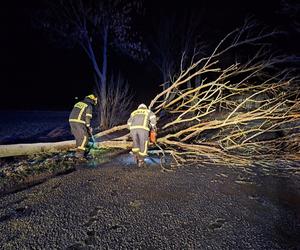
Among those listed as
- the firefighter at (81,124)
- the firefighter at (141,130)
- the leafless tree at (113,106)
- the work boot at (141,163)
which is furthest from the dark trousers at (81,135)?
the leafless tree at (113,106)

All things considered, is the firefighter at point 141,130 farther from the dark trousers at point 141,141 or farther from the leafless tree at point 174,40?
the leafless tree at point 174,40

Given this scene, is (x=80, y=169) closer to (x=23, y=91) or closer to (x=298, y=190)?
(x=298, y=190)

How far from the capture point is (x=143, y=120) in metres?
5.36

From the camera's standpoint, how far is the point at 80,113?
569cm

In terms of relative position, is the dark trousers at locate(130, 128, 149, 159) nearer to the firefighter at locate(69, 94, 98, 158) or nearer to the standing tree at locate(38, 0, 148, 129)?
the firefighter at locate(69, 94, 98, 158)

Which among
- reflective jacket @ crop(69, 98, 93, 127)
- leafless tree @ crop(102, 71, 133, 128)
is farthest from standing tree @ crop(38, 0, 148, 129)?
reflective jacket @ crop(69, 98, 93, 127)

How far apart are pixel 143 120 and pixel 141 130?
0.71 feet

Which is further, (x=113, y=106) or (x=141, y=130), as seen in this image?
(x=113, y=106)

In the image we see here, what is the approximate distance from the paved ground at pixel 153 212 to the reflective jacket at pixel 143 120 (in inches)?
38.5

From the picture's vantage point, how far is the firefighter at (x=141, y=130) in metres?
5.35

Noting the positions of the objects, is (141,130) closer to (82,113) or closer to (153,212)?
(82,113)

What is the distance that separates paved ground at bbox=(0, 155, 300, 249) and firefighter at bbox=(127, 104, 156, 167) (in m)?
0.49

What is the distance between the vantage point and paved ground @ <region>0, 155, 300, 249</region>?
2883 millimetres

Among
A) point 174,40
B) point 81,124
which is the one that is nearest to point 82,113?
point 81,124
